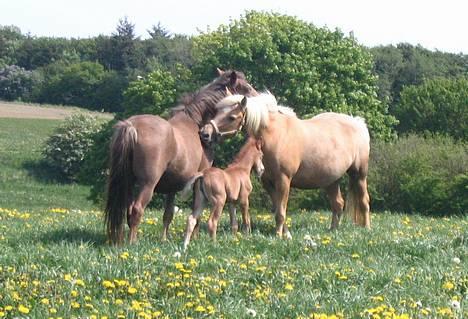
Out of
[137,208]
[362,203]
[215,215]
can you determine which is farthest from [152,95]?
[137,208]

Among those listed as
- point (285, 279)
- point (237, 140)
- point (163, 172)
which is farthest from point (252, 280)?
point (237, 140)

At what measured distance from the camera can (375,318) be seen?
6.71 metres

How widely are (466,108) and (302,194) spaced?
26.4 metres

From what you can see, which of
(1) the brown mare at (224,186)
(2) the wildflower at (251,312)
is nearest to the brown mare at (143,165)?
(1) the brown mare at (224,186)

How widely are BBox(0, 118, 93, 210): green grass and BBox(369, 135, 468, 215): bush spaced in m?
20.7

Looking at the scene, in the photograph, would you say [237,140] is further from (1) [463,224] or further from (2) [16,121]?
(2) [16,121]

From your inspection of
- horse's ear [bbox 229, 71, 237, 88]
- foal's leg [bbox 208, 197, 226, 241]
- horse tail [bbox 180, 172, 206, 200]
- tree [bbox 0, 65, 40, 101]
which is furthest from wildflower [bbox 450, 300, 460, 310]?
tree [bbox 0, 65, 40, 101]

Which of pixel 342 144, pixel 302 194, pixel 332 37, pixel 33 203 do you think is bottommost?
pixel 33 203

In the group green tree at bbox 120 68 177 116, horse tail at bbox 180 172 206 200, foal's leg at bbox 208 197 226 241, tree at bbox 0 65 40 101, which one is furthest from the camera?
tree at bbox 0 65 40 101

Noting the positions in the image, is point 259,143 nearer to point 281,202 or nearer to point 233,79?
point 281,202

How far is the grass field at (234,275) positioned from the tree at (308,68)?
26.3 metres

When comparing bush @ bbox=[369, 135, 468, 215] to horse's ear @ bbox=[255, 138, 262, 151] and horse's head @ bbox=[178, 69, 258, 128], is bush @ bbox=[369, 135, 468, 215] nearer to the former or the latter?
horse's head @ bbox=[178, 69, 258, 128]

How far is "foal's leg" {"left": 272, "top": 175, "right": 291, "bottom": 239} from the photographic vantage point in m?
12.7

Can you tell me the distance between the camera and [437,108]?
50719mm
